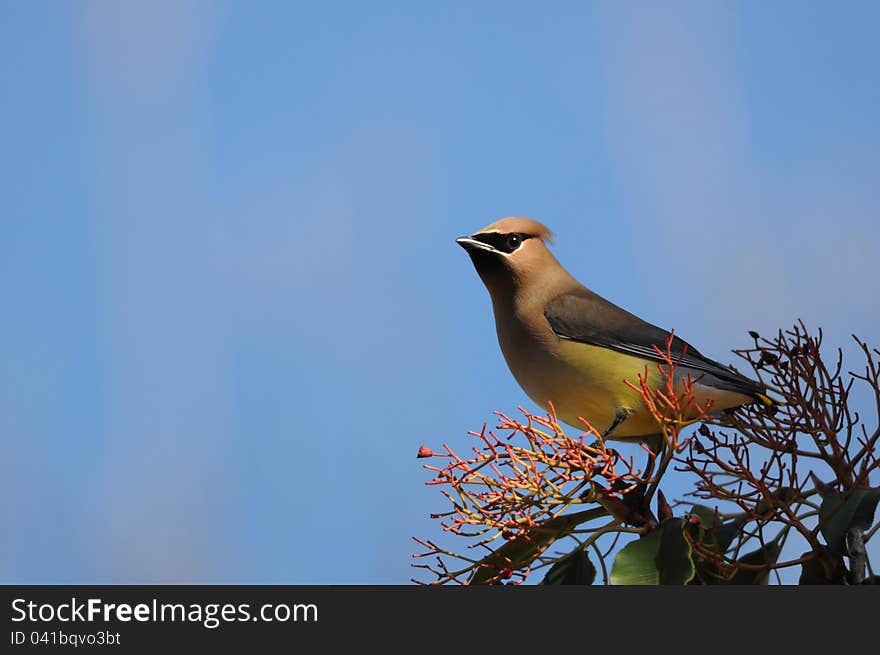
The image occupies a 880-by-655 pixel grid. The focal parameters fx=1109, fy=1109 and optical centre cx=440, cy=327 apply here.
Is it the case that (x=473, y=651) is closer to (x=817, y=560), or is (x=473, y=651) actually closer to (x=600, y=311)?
(x=817, y=560)

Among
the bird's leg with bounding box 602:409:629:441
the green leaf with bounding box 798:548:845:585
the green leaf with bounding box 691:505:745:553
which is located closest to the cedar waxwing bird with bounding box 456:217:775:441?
the bird's leg with bounding box 602:409:629:441

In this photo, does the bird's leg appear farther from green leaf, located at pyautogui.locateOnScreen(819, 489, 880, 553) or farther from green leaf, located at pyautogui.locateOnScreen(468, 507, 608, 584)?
green leaf, located at pyautogui.locateOnScreen(819, 489, 880, 553)

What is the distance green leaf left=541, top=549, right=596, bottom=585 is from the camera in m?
2.88

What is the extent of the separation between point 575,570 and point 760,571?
0.46m

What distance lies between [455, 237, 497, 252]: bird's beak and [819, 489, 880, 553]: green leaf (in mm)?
1681

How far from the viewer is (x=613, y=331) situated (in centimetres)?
402

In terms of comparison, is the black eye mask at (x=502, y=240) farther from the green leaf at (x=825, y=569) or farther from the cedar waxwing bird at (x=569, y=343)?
the green leaf at (x=825, y=569)

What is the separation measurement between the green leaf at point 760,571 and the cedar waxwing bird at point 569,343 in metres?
0.75

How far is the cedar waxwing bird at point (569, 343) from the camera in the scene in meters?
3.72

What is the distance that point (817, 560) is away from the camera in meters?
2.70

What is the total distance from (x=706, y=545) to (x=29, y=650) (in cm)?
166

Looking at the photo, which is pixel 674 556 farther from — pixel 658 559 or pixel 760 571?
pixel 760 571

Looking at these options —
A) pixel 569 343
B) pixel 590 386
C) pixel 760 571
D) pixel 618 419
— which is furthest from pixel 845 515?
pixel 569 343

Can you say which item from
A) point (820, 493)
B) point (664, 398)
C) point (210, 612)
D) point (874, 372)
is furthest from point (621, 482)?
point (210, 612)
